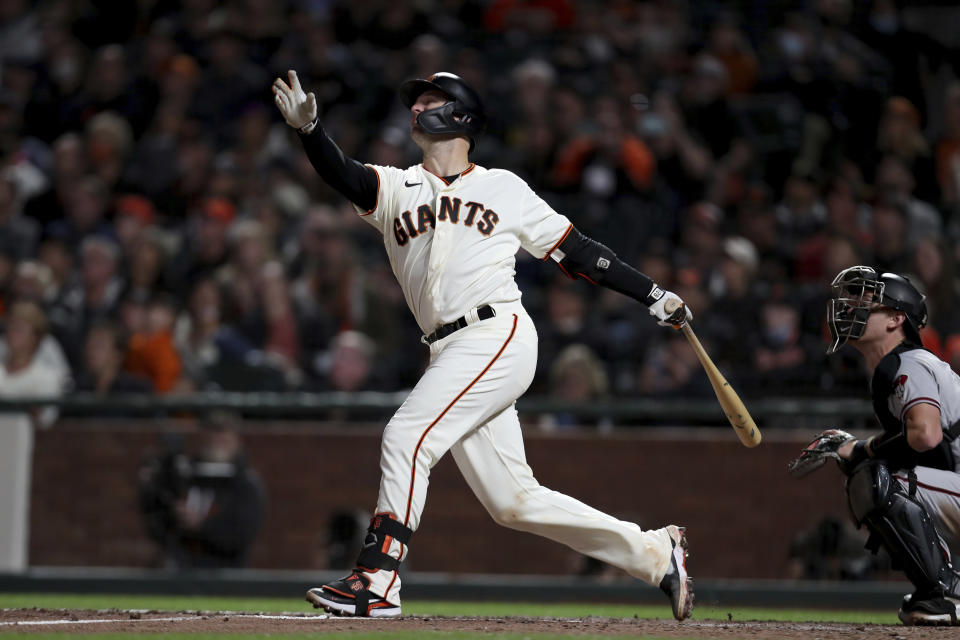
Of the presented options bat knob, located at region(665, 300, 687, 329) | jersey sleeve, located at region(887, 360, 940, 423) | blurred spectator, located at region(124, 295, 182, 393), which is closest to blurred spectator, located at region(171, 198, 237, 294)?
blurred spectator, located at region(124, 295, 182, 393)

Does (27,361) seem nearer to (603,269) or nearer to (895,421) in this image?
(603,269)

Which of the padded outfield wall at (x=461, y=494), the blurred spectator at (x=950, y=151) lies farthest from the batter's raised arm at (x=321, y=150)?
the blurred spectator at (x=950, y=151)

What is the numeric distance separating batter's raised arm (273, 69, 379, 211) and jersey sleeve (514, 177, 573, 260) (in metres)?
0.55

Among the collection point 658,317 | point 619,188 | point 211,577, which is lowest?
point 211,577

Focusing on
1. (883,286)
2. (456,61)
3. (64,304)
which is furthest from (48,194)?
(883,286)

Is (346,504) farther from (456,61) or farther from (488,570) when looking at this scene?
(456,61)

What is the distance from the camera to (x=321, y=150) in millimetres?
4617

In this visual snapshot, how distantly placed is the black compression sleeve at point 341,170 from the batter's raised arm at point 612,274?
0.75 metres

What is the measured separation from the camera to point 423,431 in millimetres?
4535

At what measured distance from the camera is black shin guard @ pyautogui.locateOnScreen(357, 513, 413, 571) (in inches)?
175

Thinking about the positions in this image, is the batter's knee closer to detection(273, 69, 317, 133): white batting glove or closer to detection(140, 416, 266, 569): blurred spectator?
detection(273, 69, 317, 133): white batting glove

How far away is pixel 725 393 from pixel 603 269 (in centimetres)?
63

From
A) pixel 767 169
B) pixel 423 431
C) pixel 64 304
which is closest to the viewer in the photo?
pixel 423 431

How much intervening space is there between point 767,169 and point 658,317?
18.5 feet
